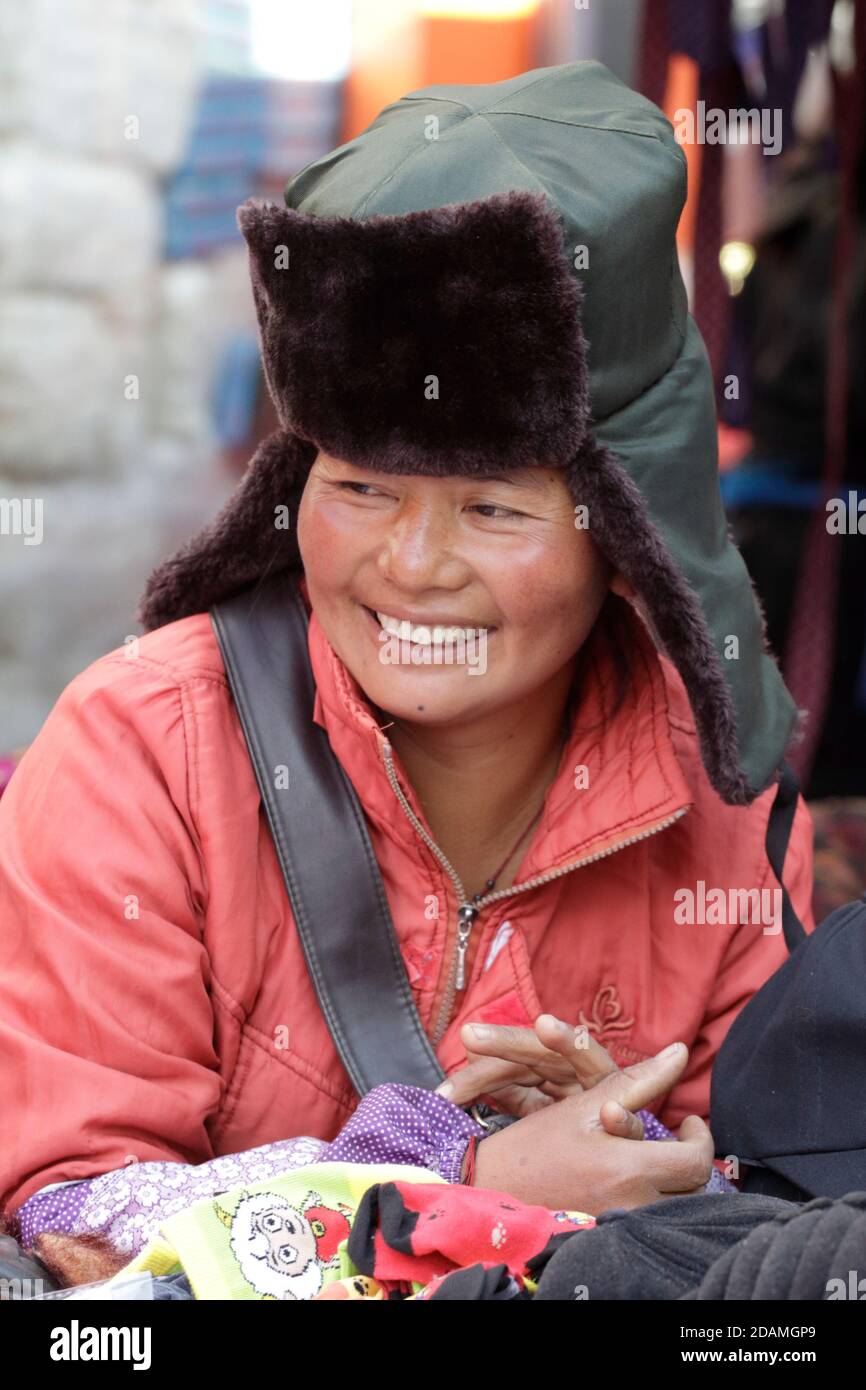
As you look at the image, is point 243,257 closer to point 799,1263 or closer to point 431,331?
point 431,331

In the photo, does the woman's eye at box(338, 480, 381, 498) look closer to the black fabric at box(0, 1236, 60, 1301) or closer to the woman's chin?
the woman's chin

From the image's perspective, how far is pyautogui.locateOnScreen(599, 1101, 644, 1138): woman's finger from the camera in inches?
63.9

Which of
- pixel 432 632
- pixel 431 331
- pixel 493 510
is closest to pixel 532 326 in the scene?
pixel 431 331

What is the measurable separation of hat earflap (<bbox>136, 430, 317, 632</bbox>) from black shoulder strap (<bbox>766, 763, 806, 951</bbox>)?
0.65 metres

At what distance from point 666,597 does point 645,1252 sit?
2.12 ft

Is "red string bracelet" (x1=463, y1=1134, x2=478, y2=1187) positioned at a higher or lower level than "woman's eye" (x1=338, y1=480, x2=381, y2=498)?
lower

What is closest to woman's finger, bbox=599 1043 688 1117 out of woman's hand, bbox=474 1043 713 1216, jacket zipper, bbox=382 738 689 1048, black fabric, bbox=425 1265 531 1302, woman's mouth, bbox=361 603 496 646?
woman's hand, bbox=474 1043 713 1216

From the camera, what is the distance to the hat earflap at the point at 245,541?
6.08ft

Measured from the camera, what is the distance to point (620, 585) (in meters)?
1.82

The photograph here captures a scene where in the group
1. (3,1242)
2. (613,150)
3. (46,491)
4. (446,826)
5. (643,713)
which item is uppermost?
(613,150)
